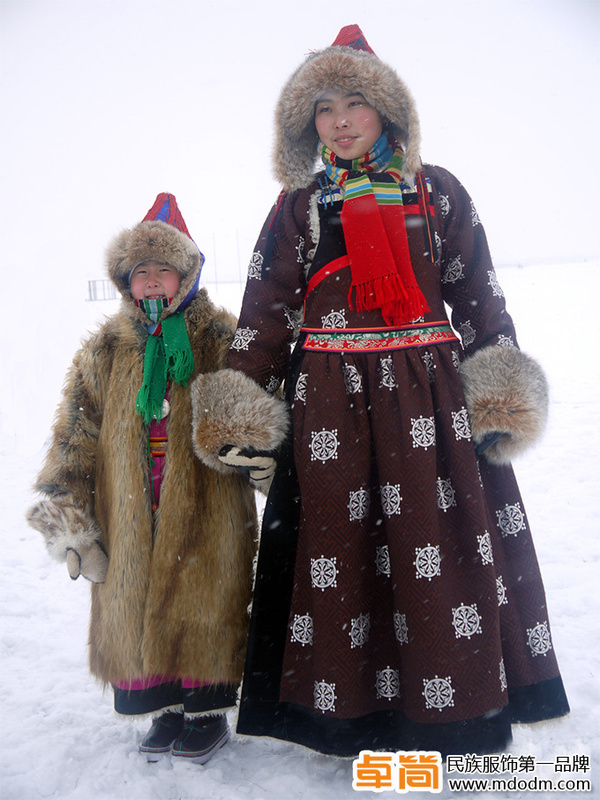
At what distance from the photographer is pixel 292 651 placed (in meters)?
1.58

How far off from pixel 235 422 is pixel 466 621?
2.77 feet

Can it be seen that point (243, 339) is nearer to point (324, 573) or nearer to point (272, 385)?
point (272, 385)

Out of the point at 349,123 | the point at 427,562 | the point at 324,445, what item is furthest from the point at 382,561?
the point at 349,123

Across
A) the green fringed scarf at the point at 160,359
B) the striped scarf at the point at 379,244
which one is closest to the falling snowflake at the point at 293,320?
the striped scarf at the point at 379,244

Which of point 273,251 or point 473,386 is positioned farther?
point 273,251

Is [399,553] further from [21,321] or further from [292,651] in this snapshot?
[21,321]

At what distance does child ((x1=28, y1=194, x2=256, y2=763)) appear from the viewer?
1658mm

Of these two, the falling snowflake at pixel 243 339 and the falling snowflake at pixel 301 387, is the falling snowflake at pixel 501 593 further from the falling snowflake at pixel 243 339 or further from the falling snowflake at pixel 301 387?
the falling snowflake at pixel 243 339

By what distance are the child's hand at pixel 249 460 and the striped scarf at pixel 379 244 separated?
524 mm

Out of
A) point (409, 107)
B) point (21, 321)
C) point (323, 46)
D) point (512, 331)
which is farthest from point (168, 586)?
point (21, 321)

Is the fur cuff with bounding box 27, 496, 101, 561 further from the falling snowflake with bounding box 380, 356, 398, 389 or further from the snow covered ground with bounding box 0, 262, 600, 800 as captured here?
the falling snowflake with bounding box 380, 356, 398, 389

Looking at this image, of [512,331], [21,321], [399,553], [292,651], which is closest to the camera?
[399,553]

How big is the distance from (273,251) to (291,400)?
49 centimetres

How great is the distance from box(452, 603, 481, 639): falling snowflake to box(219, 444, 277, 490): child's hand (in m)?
0.66
